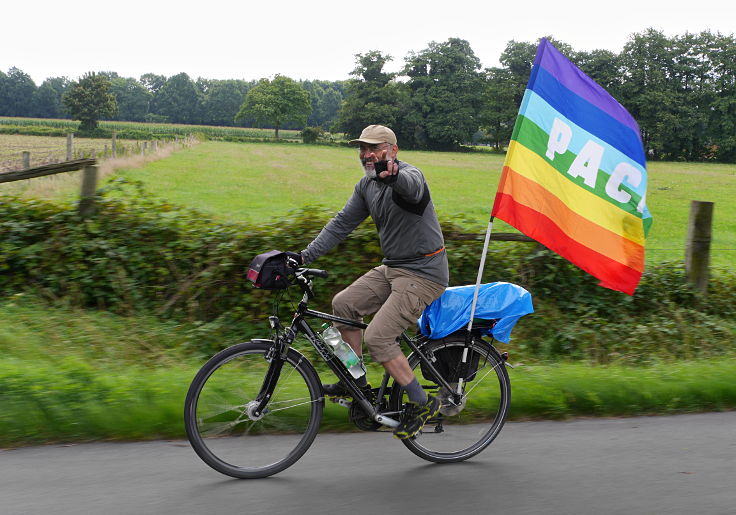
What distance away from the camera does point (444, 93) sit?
7188cm

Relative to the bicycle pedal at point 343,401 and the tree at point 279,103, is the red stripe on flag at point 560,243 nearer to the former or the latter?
the bicycle pedal at point 343,401

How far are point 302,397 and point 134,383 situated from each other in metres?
1.44

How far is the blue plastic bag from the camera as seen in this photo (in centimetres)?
423

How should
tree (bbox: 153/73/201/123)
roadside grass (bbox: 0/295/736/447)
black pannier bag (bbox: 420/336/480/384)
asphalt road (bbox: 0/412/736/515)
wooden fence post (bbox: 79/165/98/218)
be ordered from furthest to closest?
tree (bbox: 153/73/201/123) < wooden fence post (bbox: 79/165/98/218) < black pannier bag (bbox: 420/336/480/384) < roadside grass (bbox: 0/295/736/447) < asphalt road (bbox: 0/412/736/515)

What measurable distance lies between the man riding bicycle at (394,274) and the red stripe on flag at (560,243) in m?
0.97

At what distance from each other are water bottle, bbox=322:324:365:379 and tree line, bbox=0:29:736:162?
52.2 m

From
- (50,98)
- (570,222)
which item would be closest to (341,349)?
(570,222)

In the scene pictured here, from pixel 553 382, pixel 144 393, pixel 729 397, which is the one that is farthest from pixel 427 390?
pixel 729 397

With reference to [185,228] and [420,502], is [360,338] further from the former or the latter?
[185,228]

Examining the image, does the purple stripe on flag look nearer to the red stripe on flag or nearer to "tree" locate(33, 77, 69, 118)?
the red stripe on flag

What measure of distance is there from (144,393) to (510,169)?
9.64 ft

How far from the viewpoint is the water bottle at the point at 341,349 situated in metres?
3.99

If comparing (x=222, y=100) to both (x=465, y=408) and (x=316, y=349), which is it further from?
(x=316, y=349)

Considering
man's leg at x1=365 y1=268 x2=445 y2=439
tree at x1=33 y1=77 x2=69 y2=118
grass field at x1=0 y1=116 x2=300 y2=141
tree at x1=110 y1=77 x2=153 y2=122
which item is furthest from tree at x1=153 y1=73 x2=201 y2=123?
man's leg at x1=365 y1=268 x2=445 y2=439
